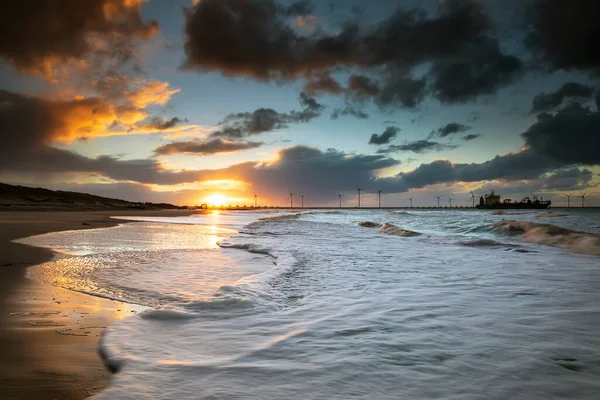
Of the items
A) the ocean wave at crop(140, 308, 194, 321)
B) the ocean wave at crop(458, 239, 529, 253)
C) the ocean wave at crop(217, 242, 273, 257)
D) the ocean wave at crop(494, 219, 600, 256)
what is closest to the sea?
the ocean wave at crop(140, 308, 194, 321)

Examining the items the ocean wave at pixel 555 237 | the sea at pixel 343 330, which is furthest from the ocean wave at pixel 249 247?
the ocean wave at pixel 555 237

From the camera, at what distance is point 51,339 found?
342 centimetres

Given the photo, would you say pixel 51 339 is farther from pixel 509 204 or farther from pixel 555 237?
pixel 509 204

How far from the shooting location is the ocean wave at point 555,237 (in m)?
13.0

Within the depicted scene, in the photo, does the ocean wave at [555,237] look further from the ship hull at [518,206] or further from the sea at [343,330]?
the ship hull at [518,206]

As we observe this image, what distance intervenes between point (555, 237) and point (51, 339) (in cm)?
1807

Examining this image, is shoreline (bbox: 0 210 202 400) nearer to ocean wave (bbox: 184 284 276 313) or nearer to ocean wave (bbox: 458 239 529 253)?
ocean wave (bbox: 184 284 276 313)

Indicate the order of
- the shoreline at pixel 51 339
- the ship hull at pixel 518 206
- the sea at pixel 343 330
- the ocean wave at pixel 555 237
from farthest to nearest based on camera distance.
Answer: the ship hull at pixel 518 206
the ocean wave at pixel 555 237
the sea at pixel 343 330
the shoreline at pixel 51 339

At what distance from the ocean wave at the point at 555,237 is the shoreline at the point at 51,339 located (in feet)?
46.8

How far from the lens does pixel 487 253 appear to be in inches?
463

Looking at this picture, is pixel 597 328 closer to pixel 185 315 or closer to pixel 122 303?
pixel 185 315

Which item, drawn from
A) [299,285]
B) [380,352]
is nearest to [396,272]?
[299,285]

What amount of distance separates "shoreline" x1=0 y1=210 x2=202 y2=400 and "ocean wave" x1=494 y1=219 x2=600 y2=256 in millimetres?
14273

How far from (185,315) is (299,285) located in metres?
2.61
